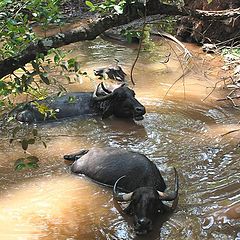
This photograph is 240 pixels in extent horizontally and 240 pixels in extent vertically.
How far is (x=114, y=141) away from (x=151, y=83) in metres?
3.39

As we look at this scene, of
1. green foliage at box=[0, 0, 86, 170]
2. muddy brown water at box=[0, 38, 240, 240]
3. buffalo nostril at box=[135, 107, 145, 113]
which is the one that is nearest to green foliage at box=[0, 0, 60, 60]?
green foliage at box=[0, 0, 86, 170]

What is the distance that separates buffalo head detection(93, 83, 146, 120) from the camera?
8422 mm

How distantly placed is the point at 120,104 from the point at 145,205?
3865 millimetres

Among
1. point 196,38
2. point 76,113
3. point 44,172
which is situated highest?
point 44,172

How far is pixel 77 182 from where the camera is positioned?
608cm

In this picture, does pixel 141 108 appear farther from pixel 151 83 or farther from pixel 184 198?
pixel 184 198

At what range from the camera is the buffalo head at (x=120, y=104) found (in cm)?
842

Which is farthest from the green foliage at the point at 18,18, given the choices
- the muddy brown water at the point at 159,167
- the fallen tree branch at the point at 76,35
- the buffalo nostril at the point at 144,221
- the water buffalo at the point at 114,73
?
the water buffalo at the point at 114,73

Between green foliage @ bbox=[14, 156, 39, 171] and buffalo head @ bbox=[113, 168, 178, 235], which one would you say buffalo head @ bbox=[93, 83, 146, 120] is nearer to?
buffalo head @ bbox=[113, 168, 178, 235]

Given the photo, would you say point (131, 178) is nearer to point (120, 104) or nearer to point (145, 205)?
point (145, 205)

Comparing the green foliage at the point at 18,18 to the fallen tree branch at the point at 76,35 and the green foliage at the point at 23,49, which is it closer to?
the green foliage at the point at 23,49

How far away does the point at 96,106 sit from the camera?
8867mm

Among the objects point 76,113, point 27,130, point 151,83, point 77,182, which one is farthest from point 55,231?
point 151,83

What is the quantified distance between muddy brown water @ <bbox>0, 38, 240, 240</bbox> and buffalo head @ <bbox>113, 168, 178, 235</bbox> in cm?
10
